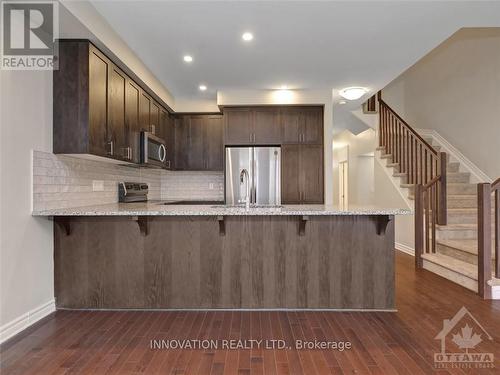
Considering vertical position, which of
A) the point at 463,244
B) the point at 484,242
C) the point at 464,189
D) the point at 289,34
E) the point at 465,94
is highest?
the point at 465,94

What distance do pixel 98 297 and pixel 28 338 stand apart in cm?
62

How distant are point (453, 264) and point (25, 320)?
4333 millimetres

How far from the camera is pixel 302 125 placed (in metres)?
4.93

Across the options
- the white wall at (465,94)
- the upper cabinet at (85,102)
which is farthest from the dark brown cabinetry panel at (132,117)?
the white wall at (465,94)

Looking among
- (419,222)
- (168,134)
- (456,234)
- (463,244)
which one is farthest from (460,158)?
(168,134)

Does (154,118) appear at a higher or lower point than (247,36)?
lower

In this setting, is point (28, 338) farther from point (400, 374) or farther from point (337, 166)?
point (337, 166)

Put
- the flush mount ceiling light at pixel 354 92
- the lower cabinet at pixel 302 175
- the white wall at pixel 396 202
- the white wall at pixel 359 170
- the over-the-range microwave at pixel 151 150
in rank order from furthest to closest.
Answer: the white wall at pixel 359 170 < the white wall at pixel 396 202 < the lower cabinet at pixel 302 175 < the flush mount ceiling light at pixel 354 92 < the over-the-range microwave at pixel 151 150

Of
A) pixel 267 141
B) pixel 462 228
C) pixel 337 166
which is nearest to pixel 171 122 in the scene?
pixel 267 141

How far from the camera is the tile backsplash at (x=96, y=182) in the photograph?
2732 mm

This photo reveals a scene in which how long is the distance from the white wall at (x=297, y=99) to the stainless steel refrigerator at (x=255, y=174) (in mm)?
703

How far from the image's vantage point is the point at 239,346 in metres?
2.20

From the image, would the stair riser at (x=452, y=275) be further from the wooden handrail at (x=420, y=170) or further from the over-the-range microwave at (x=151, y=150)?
the over-the-range microwave at (x=151, y=150)

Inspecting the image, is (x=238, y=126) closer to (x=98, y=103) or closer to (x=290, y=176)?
(x=290, y=176)
